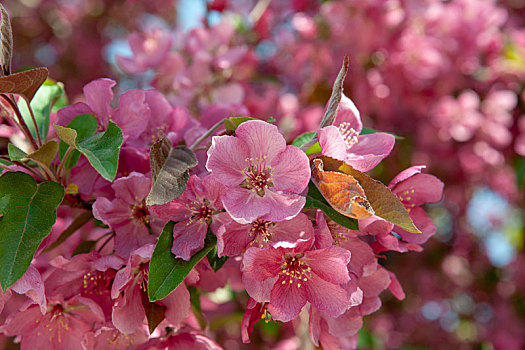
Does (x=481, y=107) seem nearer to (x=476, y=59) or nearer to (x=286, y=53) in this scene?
(x=476, y=59)

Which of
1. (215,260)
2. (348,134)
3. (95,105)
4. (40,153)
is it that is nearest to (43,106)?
(95,105)

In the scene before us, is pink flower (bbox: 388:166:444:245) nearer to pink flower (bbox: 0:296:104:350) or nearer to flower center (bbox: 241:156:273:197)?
flower center (bbox: 241:156:273:197)

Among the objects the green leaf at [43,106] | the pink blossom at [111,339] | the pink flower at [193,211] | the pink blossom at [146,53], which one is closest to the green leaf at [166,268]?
the pink flower at [193,211]

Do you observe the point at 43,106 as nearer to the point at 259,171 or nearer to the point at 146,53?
the point at 259,171

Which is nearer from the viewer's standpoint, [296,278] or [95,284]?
[296,278]

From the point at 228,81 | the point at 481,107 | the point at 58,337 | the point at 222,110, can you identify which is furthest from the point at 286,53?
the point at 58,337

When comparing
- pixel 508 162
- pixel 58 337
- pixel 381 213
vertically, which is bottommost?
pixel 508 162
